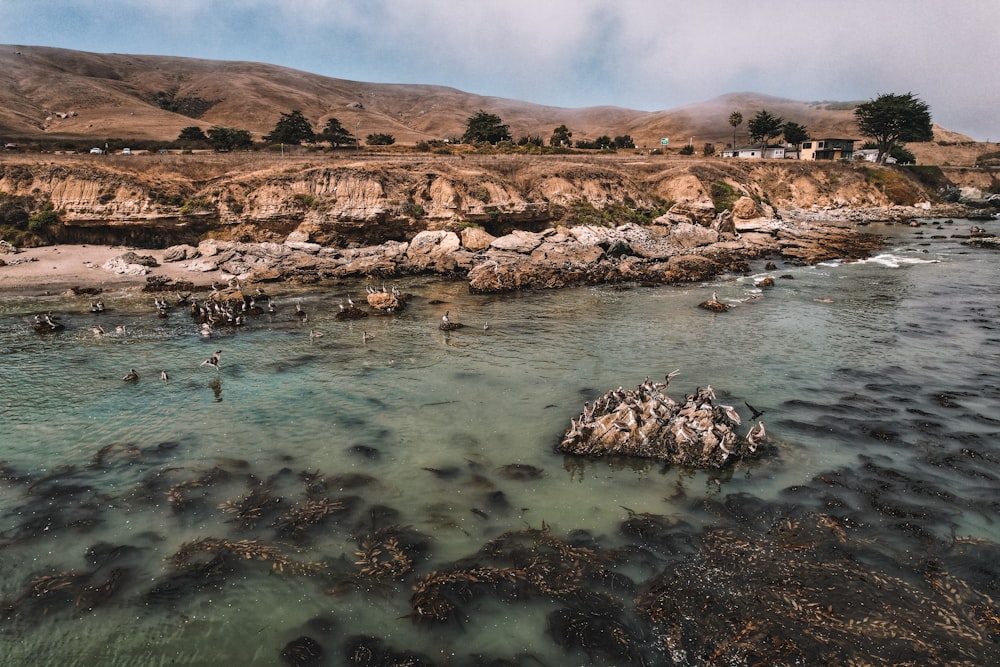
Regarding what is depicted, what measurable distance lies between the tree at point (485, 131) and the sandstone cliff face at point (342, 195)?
1103 inches

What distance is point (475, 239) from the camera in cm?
5341

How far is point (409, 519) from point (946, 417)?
19653 millimetres

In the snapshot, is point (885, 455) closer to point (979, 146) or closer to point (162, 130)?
point (162, 130)

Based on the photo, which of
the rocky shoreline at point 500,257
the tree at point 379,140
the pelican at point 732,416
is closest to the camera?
the pelican at point 732,416

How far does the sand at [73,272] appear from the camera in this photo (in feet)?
134

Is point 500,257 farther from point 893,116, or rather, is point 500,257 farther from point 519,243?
point 893,116

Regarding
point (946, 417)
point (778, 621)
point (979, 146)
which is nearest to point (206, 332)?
point (778, 621)

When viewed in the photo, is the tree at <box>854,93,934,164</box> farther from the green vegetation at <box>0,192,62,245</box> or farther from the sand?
the green vegetation at <box>0,192,62,245</box>

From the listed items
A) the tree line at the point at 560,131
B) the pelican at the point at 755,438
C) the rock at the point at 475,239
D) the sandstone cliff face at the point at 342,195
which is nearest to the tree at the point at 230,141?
the tree line at the point at 560,131

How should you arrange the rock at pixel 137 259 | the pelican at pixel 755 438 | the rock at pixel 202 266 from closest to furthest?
the pelican at pixel 755 438 < the rock at pixel 137 259 < the rock at pixel 202 266

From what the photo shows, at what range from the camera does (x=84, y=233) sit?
50250 millimetres

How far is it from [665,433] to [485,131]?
90.9m

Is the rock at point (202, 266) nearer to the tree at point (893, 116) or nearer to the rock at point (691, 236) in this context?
the rock at point (691, 236)

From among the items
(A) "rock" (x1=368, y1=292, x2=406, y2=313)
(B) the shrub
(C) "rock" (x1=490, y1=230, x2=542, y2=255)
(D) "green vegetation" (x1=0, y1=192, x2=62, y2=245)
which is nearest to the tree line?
(B) the shrub
